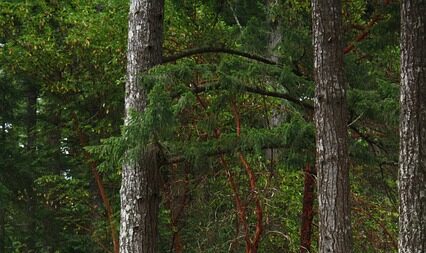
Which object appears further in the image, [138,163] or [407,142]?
[138,163]

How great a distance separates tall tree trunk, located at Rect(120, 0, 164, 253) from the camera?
659 cm

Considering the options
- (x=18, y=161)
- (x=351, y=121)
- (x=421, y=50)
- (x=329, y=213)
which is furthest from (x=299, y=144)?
(x=18, y=161)

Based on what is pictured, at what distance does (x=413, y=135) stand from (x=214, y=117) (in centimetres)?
244

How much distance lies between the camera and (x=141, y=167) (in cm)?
666

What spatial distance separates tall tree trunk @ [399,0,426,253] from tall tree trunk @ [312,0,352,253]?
1.68 feet

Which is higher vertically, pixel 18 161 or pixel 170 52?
pixel 170 52

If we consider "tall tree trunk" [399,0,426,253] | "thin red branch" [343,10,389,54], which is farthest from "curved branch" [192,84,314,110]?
"thin red branch" [343,10,389,54]

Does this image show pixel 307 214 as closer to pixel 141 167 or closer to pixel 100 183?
pixel 141 167

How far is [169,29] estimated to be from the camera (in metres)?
9.14

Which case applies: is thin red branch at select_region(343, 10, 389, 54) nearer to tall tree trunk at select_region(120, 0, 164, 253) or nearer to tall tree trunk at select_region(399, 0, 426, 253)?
tall tree trunk at select_region(399, 0, 426, 253)

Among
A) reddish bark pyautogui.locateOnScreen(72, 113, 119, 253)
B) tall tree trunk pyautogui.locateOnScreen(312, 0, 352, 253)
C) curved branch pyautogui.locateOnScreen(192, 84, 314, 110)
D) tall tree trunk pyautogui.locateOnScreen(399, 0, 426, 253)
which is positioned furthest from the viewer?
reddish bark pyautogui.locateOnScreen(72, 113, 119, 253)

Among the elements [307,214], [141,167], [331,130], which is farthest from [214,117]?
[307,214]

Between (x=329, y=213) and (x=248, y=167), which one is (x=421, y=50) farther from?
(x=248, y=167)

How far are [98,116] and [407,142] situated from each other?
6.52 meters
